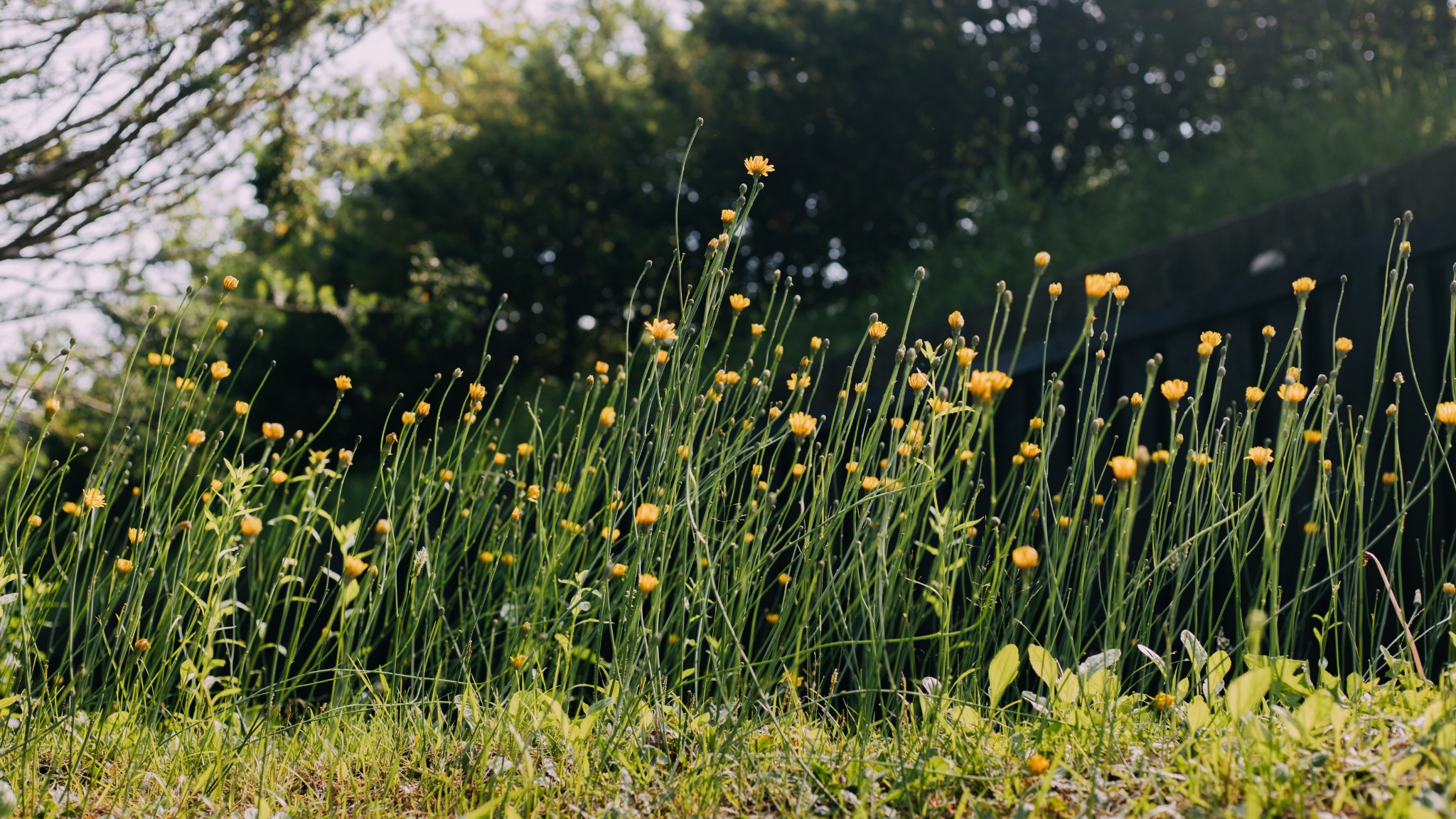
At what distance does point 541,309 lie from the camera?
9070 mm

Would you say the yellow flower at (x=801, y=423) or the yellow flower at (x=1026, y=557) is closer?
the yellow flower at (x=1026, y=557)

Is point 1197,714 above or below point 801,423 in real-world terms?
below

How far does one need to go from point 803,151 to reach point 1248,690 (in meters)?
7.79

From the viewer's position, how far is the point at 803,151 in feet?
28.3

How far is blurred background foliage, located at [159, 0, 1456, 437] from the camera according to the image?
23.5 feet

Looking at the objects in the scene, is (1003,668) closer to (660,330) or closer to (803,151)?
(660,330)

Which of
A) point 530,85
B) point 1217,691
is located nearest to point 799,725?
point 1217,691

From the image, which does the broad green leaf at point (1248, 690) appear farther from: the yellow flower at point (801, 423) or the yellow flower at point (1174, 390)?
the yellow flower at point (801, 423)

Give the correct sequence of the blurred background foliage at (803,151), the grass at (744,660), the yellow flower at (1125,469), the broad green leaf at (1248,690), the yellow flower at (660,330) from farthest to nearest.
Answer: the blurred background foliage at (803,151), the yellow flower at (660,330), the grass at (744,660), the broad green leaf at (1248,690), the yellow flower at (1125,469)

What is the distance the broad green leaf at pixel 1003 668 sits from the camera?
1.55 m

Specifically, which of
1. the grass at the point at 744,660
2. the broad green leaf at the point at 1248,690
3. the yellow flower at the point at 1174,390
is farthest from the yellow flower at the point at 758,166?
the broad green leaf at the point at 1248,690

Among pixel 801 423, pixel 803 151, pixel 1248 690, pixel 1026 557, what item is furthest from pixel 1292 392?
pixel 803 151

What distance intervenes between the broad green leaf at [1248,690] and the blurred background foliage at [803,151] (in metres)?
4.98

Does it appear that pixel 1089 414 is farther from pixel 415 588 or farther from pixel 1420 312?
pixel 1420 312
